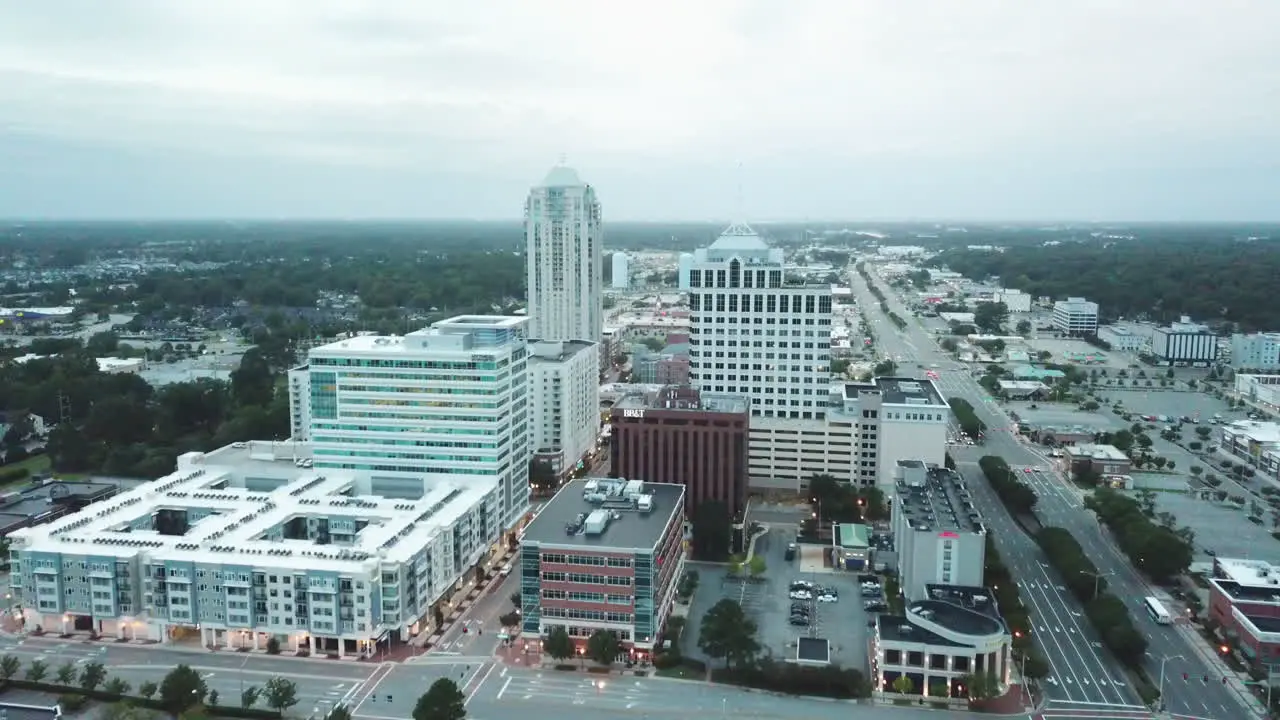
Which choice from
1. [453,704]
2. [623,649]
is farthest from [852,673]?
[453,704]

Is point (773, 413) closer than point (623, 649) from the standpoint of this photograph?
No

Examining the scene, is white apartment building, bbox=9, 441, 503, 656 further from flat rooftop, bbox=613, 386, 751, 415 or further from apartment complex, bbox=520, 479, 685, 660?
flat rooftop, bbox=613, 386, 751, 415

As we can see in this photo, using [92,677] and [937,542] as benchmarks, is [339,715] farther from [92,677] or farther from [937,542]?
[937,542]

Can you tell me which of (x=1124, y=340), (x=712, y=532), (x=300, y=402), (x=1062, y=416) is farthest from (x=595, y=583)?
(x=1124, y=340)

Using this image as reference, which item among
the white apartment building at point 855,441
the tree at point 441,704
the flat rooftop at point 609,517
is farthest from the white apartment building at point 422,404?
the white apartment building at point 855,441

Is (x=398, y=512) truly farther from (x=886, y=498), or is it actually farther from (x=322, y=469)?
(x=886, y=498)

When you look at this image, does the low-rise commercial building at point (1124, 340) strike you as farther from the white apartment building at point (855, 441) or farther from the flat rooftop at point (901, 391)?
the white apartment building at point (855, 441)
